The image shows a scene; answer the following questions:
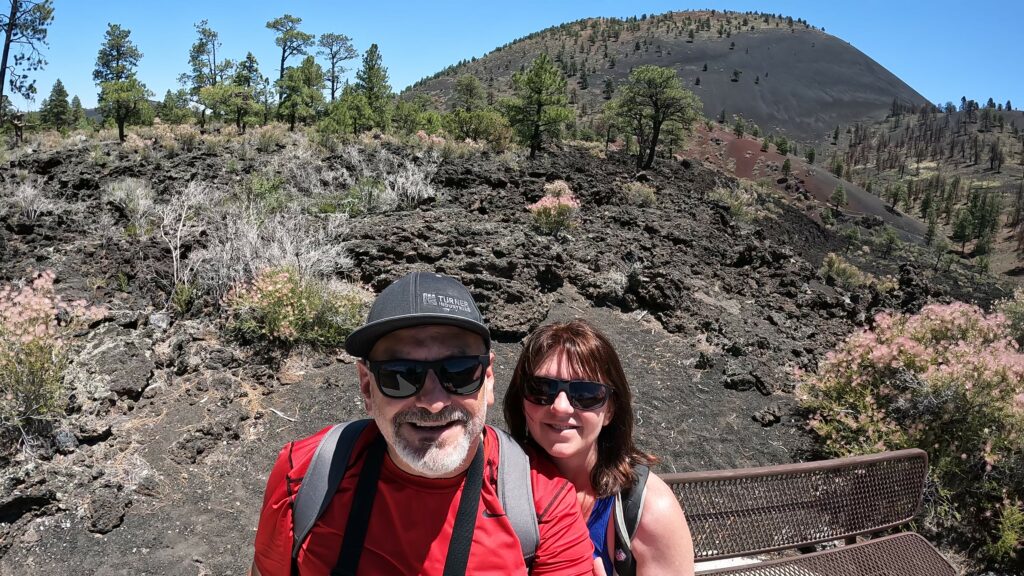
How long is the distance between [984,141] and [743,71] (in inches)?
1569

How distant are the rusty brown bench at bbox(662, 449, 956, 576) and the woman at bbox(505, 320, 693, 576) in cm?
52

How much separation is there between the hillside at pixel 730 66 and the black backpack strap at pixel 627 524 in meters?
71.4

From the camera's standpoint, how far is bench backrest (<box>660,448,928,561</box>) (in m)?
2.35

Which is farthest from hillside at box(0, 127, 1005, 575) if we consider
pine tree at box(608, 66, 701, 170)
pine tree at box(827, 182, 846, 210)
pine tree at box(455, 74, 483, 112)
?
pine tree at box(827, 182, 846, 210)

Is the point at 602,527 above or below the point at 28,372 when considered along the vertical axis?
above

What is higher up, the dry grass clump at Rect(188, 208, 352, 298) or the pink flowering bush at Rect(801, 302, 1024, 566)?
the dry grass clump at Rect(188, 208, 352, 298)

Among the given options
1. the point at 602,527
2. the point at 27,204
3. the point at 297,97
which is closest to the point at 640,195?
the point at 27,204

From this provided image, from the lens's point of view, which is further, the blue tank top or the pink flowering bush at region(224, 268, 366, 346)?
the pink flowering bush at region(224, 268, 366, 346)

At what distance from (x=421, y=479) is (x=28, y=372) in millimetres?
3607

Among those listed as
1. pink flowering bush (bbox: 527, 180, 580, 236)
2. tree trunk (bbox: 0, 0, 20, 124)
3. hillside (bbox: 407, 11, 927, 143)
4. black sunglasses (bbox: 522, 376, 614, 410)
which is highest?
hillside (bbox: 407, 11, 927, 143)

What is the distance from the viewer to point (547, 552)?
128 cm

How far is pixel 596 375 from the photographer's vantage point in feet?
6.01

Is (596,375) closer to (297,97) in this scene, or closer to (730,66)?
(297,97)

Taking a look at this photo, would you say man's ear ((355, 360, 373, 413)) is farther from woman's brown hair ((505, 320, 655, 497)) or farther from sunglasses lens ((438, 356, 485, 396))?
woman's brown hair ((505, 320, 655, 497))
